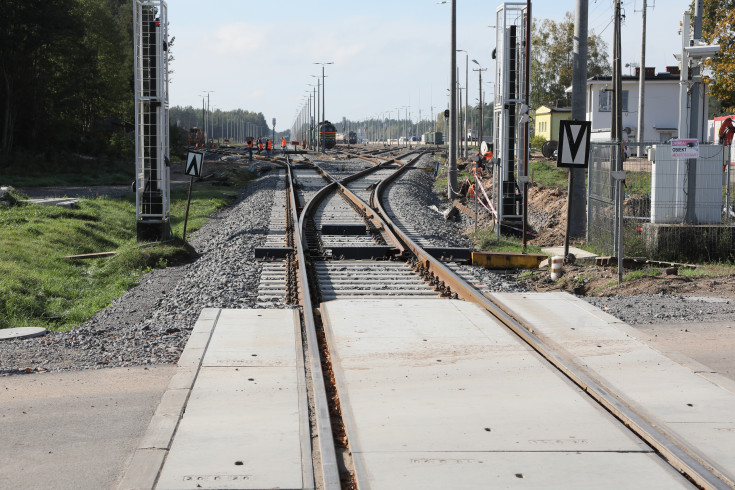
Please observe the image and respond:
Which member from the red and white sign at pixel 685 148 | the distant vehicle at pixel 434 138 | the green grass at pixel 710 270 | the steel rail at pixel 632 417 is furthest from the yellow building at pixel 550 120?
the steel rail at pixel 632 417

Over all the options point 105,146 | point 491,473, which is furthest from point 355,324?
point 105,146

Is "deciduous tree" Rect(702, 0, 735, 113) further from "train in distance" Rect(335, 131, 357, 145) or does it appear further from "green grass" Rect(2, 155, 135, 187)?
"train in distance" Rect(335, 131, 357, 145)

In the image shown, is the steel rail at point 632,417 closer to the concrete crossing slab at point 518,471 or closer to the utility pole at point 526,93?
the concrete crossing slab at point 518,471

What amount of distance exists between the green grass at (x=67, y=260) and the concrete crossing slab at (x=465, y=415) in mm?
5018

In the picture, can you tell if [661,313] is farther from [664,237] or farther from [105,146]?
[105,146]

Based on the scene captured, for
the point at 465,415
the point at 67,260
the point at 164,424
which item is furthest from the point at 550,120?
the point at 164,424

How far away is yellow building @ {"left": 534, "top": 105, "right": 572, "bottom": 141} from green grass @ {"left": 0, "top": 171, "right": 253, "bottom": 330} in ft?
183

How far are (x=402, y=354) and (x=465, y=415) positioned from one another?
192cm

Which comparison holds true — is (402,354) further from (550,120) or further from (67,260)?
(550,120)

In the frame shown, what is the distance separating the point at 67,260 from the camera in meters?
17.6

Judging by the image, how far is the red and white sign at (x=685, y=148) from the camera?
1595 cm

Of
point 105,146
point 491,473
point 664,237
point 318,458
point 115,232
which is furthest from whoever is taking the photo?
point 105,146

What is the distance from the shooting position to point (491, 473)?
5.44m

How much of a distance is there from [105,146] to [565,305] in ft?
179
